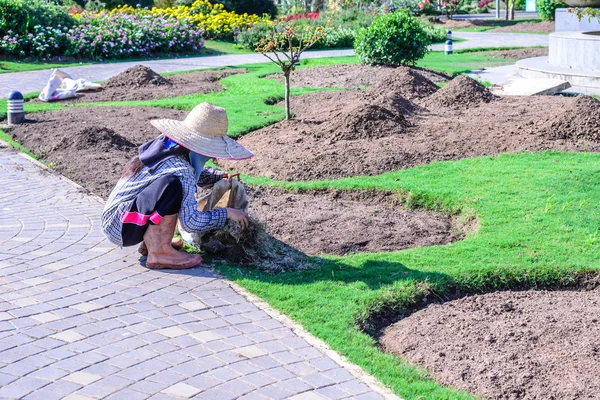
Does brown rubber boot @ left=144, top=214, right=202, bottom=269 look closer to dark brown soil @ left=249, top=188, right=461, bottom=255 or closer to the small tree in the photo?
dark brown soil @ left=249, top=188, right=461, bottom=255

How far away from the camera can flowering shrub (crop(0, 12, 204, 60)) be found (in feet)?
72.8

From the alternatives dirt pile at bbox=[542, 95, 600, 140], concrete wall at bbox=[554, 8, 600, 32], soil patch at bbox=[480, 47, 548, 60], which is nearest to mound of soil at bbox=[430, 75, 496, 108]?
dirt pile at bbox=[542, 95, 600, 140]

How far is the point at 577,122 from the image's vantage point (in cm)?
1008

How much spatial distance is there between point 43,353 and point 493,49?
2229cm

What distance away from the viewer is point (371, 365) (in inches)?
182

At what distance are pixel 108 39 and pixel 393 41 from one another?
975 centimetres

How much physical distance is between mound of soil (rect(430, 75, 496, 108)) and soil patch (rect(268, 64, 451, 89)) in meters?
2.58

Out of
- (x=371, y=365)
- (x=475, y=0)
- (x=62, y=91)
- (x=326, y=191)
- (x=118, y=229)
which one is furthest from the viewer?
(x=475, y=0)

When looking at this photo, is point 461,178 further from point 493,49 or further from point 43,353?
point 493,49

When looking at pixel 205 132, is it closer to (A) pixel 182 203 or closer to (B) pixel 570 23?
(A) pixel 182 203

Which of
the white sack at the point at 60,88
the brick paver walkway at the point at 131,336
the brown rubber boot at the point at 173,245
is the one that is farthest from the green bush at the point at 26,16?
the brown rubber boot at the point at 173,245

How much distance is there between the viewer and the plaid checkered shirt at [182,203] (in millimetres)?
5906

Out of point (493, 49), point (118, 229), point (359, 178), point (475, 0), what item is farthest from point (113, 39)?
point (475, 0)

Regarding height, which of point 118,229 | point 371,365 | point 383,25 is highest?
point 383,25
